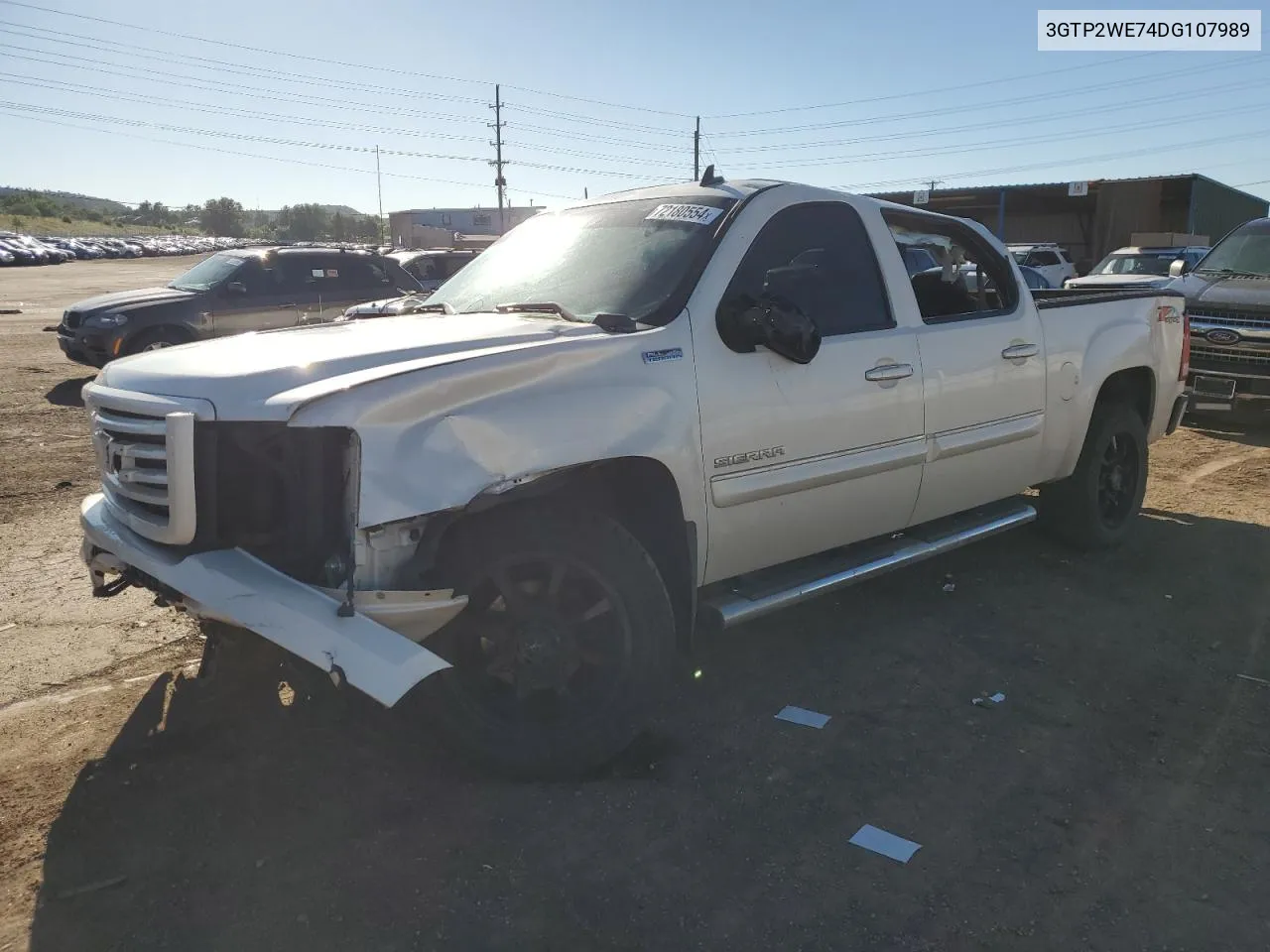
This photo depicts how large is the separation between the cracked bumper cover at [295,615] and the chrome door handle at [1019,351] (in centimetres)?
320

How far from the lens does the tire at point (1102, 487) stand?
5.63 meters

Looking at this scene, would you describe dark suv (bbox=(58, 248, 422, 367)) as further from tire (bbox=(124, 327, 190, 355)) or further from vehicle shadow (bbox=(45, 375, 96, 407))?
vehicle shadow (bbox=(45, 375, 96, 407))

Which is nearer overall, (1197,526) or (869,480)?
(869,480)

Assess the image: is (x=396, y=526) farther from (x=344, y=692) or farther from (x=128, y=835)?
(x=128, y=835)

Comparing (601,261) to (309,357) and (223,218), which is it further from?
(223,218)

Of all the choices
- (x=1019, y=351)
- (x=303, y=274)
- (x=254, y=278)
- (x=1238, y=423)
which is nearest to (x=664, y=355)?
(x=1019, y=351)

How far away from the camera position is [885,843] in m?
2.99

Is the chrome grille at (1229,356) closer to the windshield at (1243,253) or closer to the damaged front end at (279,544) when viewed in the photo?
the windshield at (1243,253)

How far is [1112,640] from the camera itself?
458cm

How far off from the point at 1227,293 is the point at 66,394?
12.8 metres

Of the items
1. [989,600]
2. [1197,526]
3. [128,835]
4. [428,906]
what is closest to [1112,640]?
[989,600]

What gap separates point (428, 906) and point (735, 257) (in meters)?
2.49

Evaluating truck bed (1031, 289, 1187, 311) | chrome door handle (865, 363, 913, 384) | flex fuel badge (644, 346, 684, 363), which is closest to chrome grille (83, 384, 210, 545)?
flex fuel badge (644, 346, 684, 363)

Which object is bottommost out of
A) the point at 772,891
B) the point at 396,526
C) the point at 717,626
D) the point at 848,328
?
the point at 772,891
